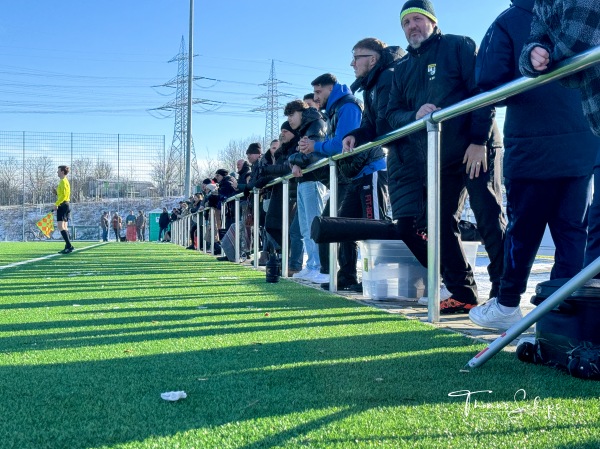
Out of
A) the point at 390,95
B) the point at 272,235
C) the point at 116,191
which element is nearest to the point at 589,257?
the point at 390,95

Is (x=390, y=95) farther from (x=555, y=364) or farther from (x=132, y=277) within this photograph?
(x=132, y=277)

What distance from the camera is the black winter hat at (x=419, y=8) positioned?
456 centimetres

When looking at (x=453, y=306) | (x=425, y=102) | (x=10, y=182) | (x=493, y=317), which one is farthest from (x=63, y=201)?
(x=10, y=182)

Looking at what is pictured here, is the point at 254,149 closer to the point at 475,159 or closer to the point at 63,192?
the point at 63,192

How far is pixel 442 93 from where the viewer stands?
14.7ft

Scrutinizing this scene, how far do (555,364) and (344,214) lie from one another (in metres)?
3.82

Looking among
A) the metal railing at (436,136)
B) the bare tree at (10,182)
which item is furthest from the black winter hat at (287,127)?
the bare tree at (10,182)

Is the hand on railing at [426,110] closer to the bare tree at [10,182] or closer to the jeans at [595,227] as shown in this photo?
the jeans at [595,227]

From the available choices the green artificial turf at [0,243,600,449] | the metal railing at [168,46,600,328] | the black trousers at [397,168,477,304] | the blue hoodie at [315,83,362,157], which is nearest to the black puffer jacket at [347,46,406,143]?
the metal railing at [168,46,600,328]

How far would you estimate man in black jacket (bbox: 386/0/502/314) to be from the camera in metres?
4.30

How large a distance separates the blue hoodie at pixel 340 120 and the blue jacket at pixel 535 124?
2.70 m

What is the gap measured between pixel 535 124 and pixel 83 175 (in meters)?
57.6

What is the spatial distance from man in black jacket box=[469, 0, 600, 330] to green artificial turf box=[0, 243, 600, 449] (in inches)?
18.5

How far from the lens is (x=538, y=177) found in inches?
132
